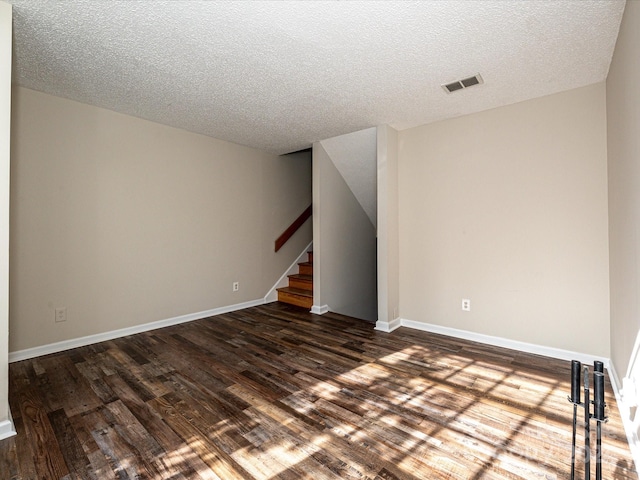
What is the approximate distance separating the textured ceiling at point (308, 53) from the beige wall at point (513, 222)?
0.93 ft

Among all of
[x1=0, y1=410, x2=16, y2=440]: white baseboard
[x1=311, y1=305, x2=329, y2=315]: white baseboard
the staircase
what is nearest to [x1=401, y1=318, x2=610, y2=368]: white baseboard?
[x1=311, y1=305, x2=329, y2=315]: white baseboard

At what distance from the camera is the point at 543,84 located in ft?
8.49

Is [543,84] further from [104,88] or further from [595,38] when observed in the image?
[104,88]

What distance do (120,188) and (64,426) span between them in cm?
231

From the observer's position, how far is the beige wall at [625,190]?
162cm

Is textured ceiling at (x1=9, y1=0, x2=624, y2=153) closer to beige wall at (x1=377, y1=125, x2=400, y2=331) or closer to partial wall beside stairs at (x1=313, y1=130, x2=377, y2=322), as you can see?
beige wall at (x1=377, y1=125, x2=400, y2=331)

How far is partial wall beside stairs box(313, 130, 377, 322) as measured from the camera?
4418mm

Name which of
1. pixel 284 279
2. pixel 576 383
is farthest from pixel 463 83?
pixel 284 279

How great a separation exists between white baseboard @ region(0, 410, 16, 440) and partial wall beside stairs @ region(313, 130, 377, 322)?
3107 mm

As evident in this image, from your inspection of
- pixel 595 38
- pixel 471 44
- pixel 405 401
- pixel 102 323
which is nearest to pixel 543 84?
pixel 595 38

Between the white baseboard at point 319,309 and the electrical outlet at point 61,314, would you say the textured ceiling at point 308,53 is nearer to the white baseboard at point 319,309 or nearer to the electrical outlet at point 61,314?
the electrical outlet at point 61,314

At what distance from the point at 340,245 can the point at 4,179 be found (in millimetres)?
3733

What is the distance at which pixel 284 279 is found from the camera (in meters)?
5.14

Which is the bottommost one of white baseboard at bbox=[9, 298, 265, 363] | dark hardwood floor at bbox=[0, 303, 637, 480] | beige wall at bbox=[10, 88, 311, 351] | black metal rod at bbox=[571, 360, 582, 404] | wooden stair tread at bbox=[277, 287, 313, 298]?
dark hardwood floor at bbox=[0, 303, 637, 480]
